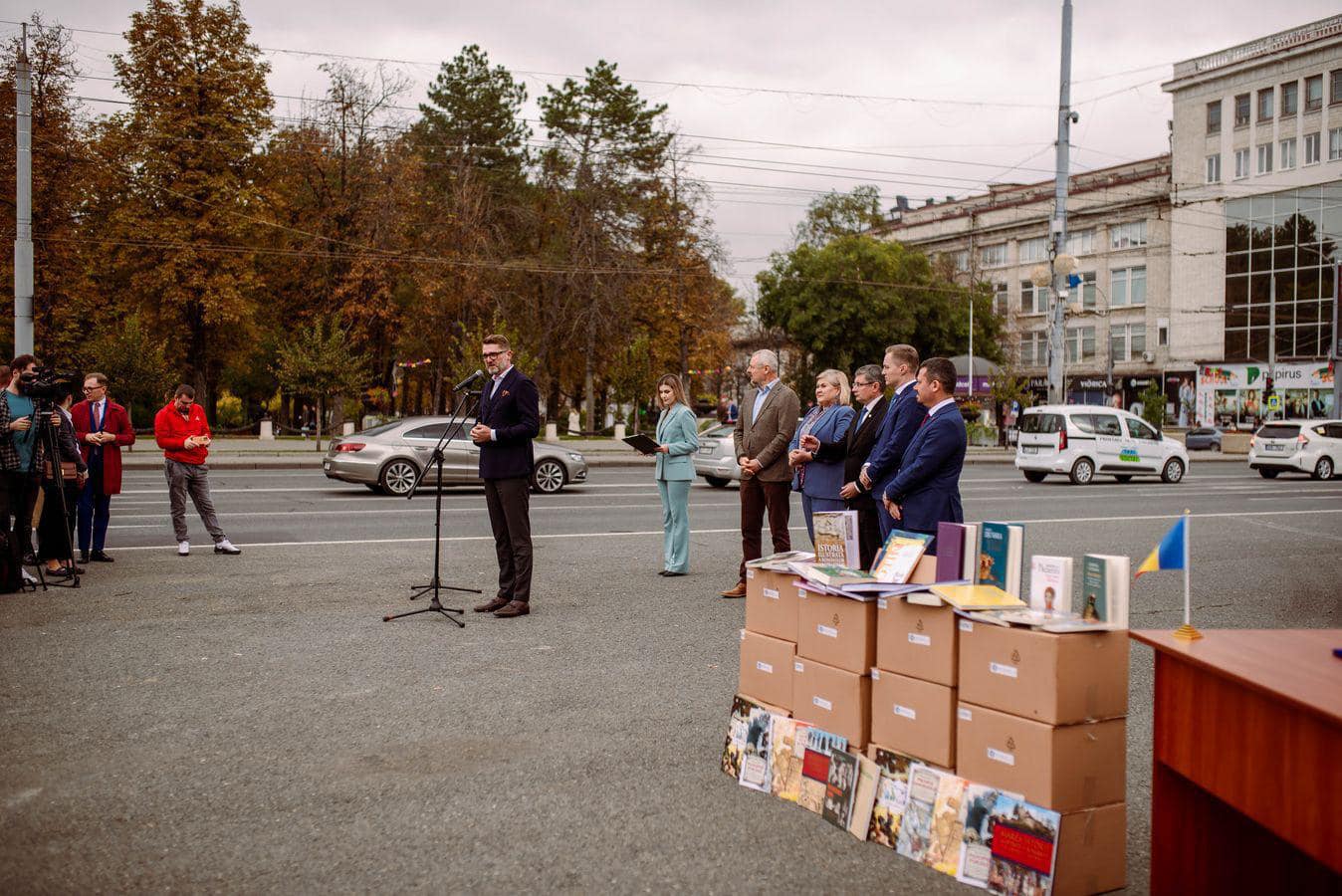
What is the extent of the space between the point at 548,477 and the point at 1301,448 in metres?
20.7

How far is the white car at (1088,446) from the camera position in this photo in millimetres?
25625

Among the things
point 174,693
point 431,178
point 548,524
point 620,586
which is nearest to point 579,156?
point 431,178

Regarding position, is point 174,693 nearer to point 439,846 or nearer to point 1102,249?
point 439,846

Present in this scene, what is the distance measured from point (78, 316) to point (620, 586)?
136 ft

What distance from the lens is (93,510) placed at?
11.0 m

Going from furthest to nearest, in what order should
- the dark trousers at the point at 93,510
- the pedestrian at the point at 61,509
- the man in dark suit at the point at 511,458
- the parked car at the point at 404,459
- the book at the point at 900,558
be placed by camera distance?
the parked car at the point at 404,459
the dark trousers at the point at 93,510
the pedestrian at the point at 61,509
the man in dark suit at the point at 511,458
the book at the point at 900,558

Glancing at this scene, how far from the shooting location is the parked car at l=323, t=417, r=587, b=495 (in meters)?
19.6

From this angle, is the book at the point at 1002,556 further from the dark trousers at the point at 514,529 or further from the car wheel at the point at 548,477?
the car wheel at the point at 548,477

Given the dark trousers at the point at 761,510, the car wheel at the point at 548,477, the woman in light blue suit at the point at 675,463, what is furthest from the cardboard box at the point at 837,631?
the car wheel at the point at 548,477

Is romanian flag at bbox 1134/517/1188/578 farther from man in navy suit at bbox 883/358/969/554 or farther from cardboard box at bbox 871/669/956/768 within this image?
man in navy suit at bbox 883/358/969/554

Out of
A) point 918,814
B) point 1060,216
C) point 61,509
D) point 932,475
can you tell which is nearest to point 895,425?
point 932,475

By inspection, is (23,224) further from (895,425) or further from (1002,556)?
(1002,556)

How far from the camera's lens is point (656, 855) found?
390 centimetres

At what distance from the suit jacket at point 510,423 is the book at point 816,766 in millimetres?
4288
